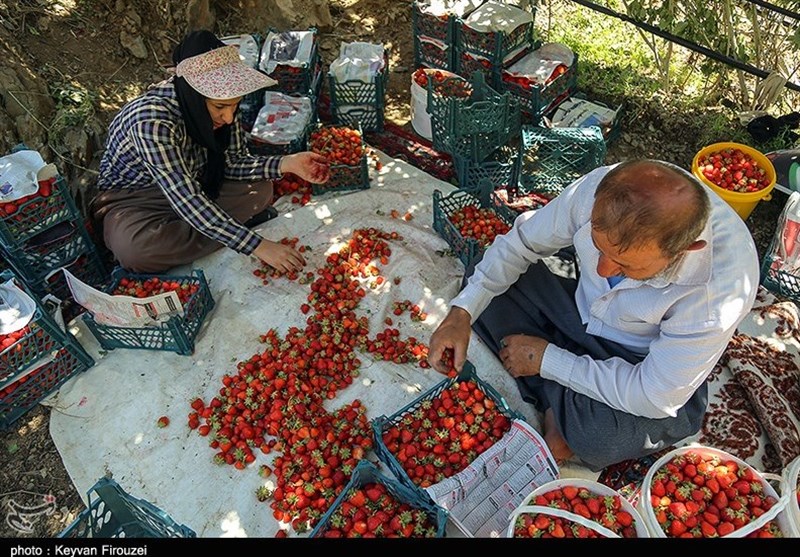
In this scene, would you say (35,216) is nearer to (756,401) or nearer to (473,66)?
(473,66)

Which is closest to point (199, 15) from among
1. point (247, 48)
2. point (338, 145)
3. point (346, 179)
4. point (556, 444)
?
point (247, 48)

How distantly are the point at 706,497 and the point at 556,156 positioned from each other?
211cm

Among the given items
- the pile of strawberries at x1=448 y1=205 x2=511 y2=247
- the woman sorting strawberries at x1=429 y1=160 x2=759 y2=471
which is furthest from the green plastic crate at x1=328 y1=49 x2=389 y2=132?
the woman sorting strawberries at x1=429 y1=160 x2=759 y2=471

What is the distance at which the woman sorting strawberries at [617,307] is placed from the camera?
1.79 m

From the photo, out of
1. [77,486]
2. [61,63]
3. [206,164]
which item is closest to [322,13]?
[61,63]

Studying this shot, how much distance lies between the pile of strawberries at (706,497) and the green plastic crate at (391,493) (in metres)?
0.72

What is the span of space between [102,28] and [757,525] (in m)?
4.84

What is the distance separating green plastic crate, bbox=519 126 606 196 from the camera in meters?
3.56

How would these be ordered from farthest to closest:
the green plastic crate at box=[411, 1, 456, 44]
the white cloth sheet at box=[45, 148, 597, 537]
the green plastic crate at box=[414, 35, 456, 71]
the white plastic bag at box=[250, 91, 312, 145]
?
the green plastic crate at box=[414, 35, 456, 71] → the green plastic crate at box=[411, 1, 456, 44] → the white plastic bag at box=[250, 91, 312, 145] → the white cloth sheet at box=[45, 148, 597, 537]

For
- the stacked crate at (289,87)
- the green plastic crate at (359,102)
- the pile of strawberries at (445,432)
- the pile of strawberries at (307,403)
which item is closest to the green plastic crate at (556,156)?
the green plastic crate at (359,102)

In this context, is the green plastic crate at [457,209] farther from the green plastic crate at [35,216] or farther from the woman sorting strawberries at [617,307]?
the green plastic crate at [35,216]

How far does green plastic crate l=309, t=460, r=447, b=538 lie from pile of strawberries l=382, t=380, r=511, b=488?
0.39 ft

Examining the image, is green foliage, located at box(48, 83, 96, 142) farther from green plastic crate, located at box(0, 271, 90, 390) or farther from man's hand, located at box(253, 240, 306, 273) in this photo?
man's hand, located at box(253, 240, 306, 273)

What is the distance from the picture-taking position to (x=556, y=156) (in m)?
3.62
